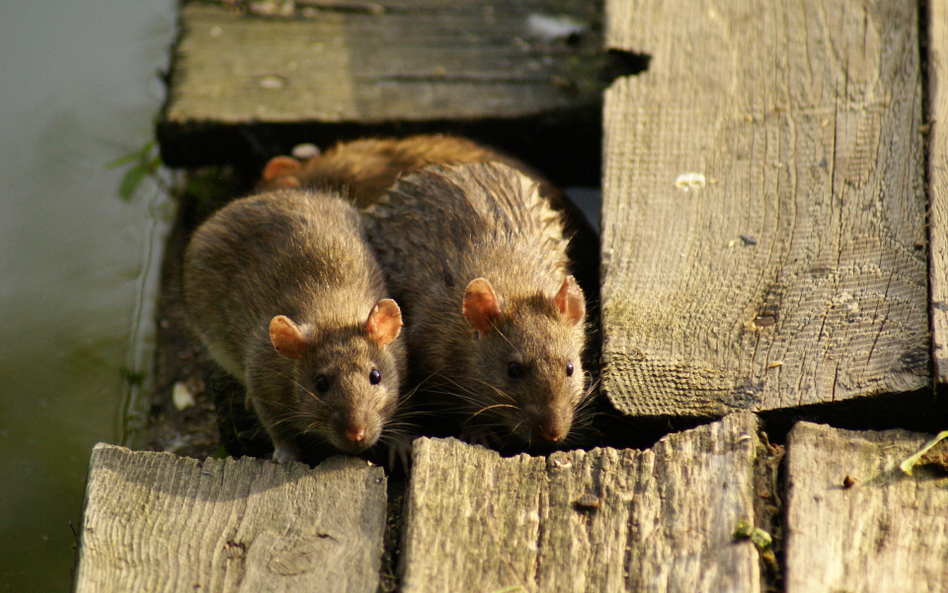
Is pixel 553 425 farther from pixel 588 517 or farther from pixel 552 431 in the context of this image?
pixel 588 517

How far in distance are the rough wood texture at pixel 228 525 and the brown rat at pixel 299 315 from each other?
0.64 metres

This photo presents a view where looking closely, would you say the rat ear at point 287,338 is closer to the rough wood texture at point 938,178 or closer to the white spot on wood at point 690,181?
the white spot on wood at point 690,181

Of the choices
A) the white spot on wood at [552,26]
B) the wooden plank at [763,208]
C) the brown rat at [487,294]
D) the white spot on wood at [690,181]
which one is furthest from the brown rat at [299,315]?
the white spot on wood at [552,26]

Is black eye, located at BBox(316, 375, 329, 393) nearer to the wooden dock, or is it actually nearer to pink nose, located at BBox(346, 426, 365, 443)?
pink nose, located at BBox(346, 426, 365, 443)

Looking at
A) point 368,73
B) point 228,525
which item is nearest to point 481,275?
point 228,525

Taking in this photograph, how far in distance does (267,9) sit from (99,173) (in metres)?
1.88

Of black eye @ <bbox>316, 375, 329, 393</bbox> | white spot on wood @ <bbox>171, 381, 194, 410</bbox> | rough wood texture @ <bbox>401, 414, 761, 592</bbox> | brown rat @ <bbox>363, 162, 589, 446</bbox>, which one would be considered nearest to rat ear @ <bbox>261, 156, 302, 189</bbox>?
brown rat @ <bbox>363, 162, 589, 446</bbox>

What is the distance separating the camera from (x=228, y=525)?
3389 millimetres

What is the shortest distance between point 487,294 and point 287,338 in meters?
0.93

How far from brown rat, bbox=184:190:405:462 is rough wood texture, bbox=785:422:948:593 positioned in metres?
1.82

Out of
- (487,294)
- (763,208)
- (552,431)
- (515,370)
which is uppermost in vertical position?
(763,208)

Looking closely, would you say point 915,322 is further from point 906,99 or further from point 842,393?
point 906,99

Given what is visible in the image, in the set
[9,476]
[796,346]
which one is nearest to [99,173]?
[9,476]

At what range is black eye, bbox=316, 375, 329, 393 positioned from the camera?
4.43 meters
